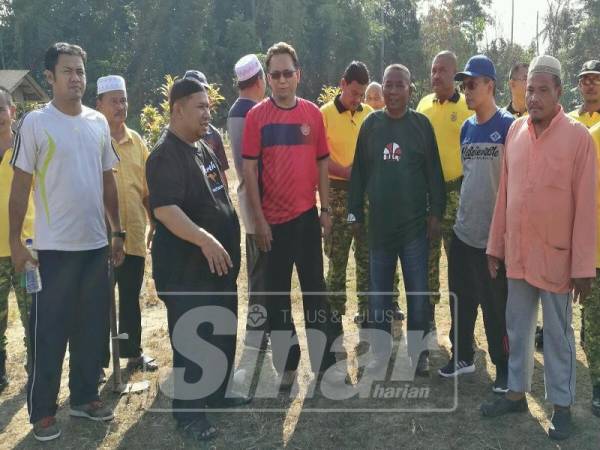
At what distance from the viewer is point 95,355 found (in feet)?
13.0

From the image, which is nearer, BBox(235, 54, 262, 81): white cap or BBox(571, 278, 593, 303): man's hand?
BBox(571, 278, 593, 303): man's hand

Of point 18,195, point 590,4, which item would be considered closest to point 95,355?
point 18,195

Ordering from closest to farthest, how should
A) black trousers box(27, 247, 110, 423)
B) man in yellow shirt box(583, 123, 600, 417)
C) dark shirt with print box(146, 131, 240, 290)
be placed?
1. dark shirt with print box(146, 131, 240, 290)
2. black trousers box(27, 247, 110, 423)
3. man in yellow shirt box(583, 123, 600, 417)

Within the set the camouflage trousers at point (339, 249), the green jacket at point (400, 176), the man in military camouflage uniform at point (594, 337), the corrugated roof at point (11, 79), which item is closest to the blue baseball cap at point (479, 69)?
the green jacket at point (400, 176)

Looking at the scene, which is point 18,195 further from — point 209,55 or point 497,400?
point 209,55

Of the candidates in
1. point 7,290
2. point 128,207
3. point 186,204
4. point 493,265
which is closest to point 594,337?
point 493,265

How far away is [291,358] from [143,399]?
1.08m

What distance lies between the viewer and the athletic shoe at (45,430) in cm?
369

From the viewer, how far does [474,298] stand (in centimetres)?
430

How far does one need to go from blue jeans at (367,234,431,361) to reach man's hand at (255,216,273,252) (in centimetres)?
78

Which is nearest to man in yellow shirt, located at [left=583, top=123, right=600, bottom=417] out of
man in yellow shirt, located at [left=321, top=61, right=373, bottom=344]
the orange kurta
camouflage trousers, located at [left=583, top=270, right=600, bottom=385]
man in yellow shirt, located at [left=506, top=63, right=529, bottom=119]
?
camouflage trousers, located at [left=583, top=270, right=600, bottom=385]

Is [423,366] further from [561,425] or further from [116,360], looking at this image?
[116,360]

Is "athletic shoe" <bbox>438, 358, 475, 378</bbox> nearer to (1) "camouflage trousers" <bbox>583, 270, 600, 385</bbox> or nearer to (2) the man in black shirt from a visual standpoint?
(1) "camouflage trousers" <bbox>583, 270, 600, 385</bbox>

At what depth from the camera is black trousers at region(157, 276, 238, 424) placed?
363 cm
